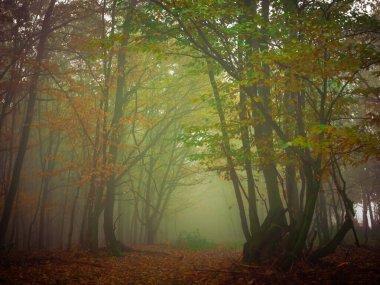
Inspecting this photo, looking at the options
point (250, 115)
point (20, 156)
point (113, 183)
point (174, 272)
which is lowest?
point (174, 272)

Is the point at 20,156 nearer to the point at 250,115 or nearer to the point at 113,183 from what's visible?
the point at 113,183

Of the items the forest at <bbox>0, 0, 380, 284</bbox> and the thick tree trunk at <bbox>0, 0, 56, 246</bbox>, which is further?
the thick tree trunk at <bbox>0, 0, 56, 246</bbox>

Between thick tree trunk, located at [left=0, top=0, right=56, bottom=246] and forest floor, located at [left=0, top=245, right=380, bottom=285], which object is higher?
thick tree trunk, located at [left=0, top=0, right=56, bottom=246]

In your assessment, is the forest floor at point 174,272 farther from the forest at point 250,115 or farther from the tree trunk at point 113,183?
the tree trunk at point 113,183

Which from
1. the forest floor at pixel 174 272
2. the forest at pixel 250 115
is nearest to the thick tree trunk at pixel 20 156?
the forest at pixel 250 115

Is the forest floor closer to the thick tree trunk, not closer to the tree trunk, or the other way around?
the tree trunk

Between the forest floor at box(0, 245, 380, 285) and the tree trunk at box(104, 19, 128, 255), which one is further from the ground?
the tree trunk at box(104, 19, 128, 255)

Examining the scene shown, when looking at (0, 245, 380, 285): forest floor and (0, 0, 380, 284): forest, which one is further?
(0, 245, 380, 285): forest floor

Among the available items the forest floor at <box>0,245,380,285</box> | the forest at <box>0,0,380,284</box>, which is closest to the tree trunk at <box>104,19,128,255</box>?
the forest at <box>0,0,380,284</box>

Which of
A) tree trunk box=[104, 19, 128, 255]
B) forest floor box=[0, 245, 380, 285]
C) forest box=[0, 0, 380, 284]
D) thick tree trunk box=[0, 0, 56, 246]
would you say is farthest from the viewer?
tree trunk box=[104, 19, 128, 255]

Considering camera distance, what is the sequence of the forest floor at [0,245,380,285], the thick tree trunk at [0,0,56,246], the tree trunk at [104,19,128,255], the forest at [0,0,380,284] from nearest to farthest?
the forest at [0,0,380,284]
the forest floor at [0,245,380,285]
the thick tree trunk at [0,0,56,246]
the tree trunk at [104,19,128,255]

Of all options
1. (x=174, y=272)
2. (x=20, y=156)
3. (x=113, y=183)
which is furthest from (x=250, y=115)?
(x=20, y=156)

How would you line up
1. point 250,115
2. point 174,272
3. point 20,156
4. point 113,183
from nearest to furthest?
point 174,272 → point 250,115 → point 20,156 → point 113,183

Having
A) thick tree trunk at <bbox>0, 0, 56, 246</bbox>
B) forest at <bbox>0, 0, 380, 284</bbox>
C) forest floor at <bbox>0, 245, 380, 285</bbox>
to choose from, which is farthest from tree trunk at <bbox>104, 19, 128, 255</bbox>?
thick tree trunk at <bbox>0, 0, 56, 246</bbox>
